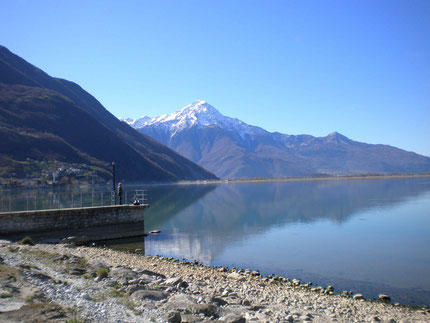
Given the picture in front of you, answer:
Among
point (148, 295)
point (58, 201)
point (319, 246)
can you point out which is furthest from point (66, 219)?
point (58, 201)

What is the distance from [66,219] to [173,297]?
20.7m

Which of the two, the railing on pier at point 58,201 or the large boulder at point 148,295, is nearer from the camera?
the large boulder at point 148,295

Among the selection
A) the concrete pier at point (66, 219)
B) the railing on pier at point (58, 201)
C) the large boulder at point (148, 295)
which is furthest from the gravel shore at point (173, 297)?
the railing on pier at point (58, 201)

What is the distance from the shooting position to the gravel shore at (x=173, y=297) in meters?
10.9

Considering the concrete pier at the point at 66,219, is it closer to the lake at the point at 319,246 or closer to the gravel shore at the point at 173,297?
the lake at the point at 319,246

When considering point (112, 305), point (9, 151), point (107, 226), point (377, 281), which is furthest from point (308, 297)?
point (9, 151)

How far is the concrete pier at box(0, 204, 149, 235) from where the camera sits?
27922mm

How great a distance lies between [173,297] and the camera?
12.6 m

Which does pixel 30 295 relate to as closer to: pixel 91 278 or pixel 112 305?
pixel 112 305

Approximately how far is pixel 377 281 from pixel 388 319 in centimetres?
759

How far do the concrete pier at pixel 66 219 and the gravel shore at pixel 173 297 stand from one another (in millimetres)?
8290

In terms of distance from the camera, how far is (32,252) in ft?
66.0

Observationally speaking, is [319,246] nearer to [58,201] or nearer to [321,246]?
[321,246]

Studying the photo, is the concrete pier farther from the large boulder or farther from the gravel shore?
the large boulder
